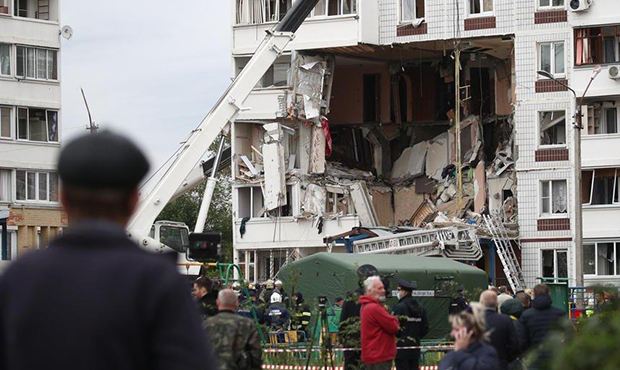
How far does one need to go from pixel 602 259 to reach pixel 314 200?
444 inches

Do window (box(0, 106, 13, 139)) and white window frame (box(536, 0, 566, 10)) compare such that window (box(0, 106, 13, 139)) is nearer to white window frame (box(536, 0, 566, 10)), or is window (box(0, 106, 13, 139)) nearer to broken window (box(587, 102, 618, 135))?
white window frame (box(536, 0, 566, 10))

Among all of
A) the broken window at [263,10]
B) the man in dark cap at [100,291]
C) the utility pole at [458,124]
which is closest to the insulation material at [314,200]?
the utility pole at [458,124]

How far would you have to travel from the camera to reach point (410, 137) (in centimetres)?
6931

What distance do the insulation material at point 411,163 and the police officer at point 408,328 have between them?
145 ft

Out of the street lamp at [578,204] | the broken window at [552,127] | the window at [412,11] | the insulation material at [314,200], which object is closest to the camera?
the street lamp at [578,204]

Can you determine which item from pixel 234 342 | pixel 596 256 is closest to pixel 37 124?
pixel 596 256

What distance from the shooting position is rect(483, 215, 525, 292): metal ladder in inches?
2378

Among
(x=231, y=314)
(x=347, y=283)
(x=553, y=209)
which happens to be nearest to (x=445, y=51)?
(x=553, y=209)

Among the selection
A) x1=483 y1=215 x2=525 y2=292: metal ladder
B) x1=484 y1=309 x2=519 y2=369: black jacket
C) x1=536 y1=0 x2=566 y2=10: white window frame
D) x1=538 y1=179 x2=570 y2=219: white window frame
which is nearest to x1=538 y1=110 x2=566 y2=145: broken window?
x1=538 y1=179 x2=570 y2=219: white window frame

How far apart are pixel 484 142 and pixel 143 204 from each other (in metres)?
22.2

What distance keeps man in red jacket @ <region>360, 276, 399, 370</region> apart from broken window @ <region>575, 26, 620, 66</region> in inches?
1657

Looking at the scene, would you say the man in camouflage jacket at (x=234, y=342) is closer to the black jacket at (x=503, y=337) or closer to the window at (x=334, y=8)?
the black jacket at (x=503, y=337)

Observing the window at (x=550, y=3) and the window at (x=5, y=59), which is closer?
the window at (x=550, y=3)

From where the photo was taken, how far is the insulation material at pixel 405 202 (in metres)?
67.1
